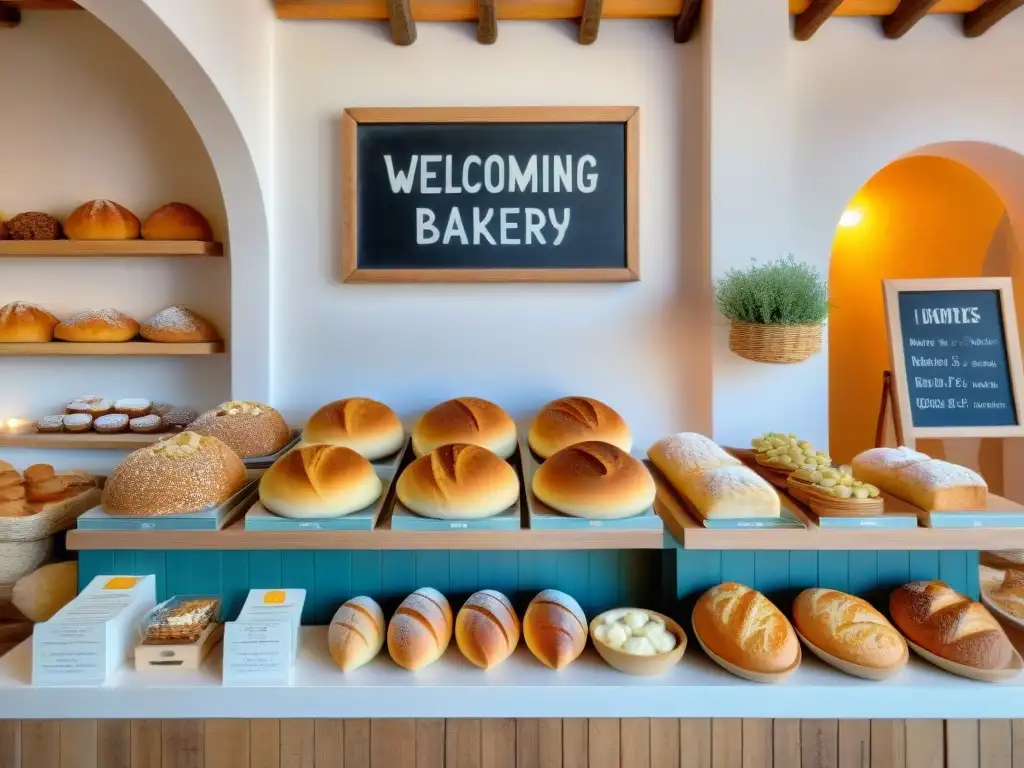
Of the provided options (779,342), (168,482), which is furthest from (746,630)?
(168,482)

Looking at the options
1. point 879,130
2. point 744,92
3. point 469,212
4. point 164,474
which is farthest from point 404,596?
point 879,130

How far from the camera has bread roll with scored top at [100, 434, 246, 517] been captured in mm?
1502

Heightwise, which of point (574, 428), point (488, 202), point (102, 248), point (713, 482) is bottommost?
point (713, 482)

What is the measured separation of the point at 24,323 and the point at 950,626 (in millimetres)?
3013

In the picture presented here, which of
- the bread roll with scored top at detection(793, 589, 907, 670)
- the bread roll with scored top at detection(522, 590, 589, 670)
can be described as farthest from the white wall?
the bread roll with scored top at detection(793, 589, 907, 670)

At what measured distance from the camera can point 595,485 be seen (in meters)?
1.50

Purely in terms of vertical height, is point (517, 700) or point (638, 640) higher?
point (638, 640)

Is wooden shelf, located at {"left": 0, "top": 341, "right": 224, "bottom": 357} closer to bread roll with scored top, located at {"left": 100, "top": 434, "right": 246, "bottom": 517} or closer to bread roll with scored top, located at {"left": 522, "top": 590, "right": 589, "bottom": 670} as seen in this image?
bread roll with scored top, located at {"left": 100, "top": 434, "right": 246, "bottom": 517}

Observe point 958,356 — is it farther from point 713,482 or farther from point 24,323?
point 24,323

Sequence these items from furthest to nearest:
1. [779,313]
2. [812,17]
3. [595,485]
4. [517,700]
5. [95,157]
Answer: [95,157]
[812,17]
[779,313]
[595,485]
[517,700]

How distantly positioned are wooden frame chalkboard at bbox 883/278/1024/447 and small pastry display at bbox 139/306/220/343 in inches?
102

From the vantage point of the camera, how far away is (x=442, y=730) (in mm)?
1413

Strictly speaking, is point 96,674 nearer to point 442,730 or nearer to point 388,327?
point 442,730

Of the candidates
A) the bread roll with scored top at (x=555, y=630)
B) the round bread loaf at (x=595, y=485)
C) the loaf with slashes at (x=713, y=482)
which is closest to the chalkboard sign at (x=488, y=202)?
the loaf with slashes at (x=713, y=482)
